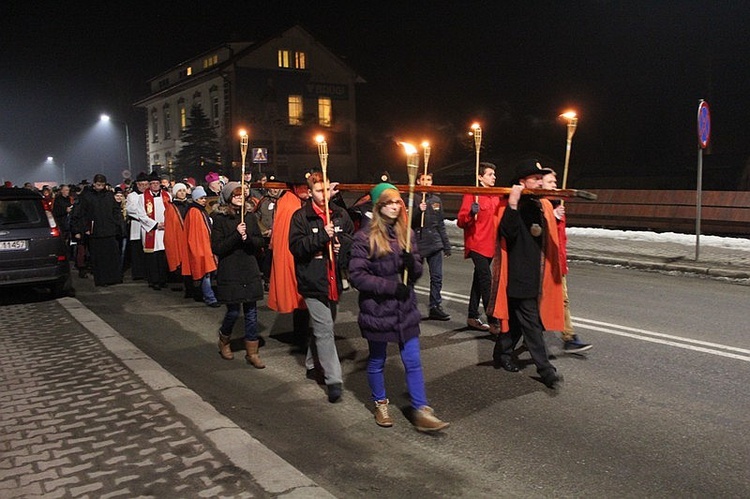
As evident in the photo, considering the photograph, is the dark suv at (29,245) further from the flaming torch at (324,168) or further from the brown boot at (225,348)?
the flaming torch at (324,168)

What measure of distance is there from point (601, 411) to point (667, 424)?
47cm

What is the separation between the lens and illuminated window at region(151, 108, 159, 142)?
57.6m

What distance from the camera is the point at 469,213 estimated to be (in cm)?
764

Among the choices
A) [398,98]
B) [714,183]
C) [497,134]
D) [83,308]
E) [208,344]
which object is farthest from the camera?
[398,98]

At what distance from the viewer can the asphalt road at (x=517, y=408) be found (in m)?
4.04

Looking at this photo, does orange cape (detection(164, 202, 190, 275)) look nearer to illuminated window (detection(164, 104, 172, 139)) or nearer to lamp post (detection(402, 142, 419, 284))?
lamp post (detection(402, 142, 419, 284))

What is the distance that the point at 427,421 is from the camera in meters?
4.77

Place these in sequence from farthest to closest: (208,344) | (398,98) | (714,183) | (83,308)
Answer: (398,98)
(714,183)
(83,308)
(208,344)

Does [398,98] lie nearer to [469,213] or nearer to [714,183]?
[714,183]

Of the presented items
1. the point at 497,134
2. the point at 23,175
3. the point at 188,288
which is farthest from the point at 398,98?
the point at 23,175

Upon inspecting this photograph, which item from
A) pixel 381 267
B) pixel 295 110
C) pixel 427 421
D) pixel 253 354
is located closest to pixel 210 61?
pixel 295 110

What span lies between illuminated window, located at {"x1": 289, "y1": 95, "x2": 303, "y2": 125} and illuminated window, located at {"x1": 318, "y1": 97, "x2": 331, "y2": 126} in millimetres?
1520

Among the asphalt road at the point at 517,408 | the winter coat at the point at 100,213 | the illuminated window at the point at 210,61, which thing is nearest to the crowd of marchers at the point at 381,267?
the asphalt road at the point at 517,408

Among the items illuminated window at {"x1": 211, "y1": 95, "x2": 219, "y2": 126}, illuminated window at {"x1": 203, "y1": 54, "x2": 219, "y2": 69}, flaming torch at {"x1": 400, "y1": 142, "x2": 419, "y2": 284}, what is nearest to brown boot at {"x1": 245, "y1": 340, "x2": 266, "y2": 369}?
flaming torch at {"x1": 400, "y1": 142, "x2": 419, "y2": 284}
